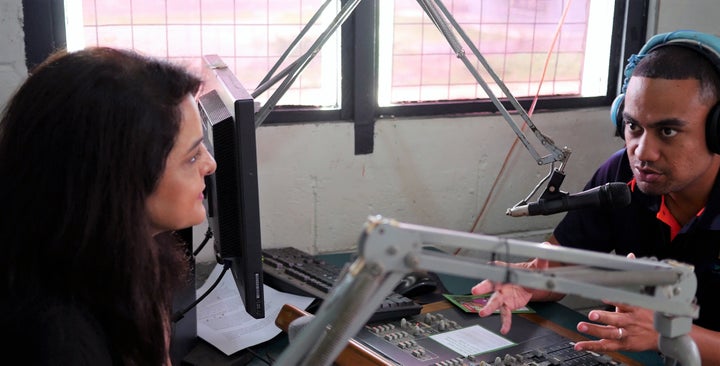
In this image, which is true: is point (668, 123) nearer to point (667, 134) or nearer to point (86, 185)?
point (667, 134)

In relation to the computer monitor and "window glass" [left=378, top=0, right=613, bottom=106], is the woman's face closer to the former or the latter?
the computer monitor

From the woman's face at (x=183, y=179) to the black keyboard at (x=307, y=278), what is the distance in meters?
0.47

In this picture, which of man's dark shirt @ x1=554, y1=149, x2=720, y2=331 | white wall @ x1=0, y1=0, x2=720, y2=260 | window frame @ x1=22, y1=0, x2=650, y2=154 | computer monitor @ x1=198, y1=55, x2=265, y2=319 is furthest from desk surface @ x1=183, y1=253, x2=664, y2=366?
window frame @ x1=22, y1=0, x2=650, y2=154

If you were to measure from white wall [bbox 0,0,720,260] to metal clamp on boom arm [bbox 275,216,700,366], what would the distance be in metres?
1.32

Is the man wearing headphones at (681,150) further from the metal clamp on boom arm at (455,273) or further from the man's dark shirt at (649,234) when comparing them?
the metal clamp on boom arm at (455,273)

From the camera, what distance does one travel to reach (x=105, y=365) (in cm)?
86

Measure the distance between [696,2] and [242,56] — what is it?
144cm

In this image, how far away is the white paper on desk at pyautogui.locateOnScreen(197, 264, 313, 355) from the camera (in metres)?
1.40

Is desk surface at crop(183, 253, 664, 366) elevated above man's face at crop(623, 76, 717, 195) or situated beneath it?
situated beneath

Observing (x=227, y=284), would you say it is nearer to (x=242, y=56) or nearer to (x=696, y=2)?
(x=242, y=56)

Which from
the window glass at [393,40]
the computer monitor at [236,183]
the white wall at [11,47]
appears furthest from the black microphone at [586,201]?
the white wall at [11,47]

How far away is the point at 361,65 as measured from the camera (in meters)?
1.96

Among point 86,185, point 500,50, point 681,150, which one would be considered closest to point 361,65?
point 500,50

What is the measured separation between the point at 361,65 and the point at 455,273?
4.68ft
